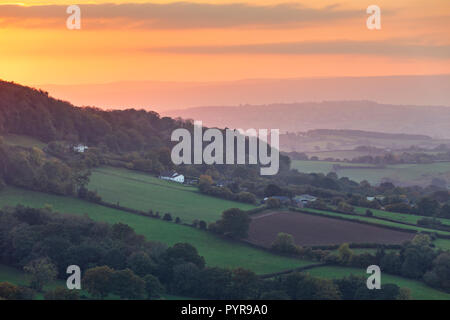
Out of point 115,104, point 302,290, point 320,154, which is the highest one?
point 115,104

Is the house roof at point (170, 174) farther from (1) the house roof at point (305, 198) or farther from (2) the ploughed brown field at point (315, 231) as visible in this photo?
(2) the ploughed brown field at point (315, 231)

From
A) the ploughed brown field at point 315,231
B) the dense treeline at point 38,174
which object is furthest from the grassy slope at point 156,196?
the ploughed brown field at point 315,231

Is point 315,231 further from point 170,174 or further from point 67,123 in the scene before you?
point 67,123

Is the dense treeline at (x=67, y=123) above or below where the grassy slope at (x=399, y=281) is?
above

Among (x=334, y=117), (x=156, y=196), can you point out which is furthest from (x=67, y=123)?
(x=334, y=117)

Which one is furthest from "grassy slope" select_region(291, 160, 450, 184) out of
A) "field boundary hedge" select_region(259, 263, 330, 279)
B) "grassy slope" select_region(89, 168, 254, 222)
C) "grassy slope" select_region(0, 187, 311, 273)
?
"field boundary hedge" select_region(259, 263, 330, 279)
